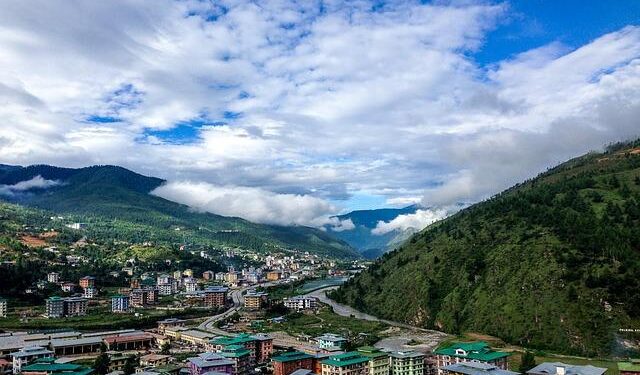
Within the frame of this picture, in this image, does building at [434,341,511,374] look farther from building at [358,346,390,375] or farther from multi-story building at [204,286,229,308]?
multi-story building at [204,286,229,308]

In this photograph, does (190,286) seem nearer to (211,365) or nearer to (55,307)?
(55,307)

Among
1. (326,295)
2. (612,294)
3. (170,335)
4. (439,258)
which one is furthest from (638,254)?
(326,295)

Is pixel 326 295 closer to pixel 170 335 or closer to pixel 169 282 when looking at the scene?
pixel 169 282

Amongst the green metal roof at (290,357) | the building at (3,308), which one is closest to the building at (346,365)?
the green metal roof at (290,357)

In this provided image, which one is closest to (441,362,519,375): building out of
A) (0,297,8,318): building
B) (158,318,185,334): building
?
(158,318,185,334): building

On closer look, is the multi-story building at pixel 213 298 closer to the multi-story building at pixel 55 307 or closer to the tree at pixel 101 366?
the multi-story building at pixel 55 307

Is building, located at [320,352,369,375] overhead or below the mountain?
below
